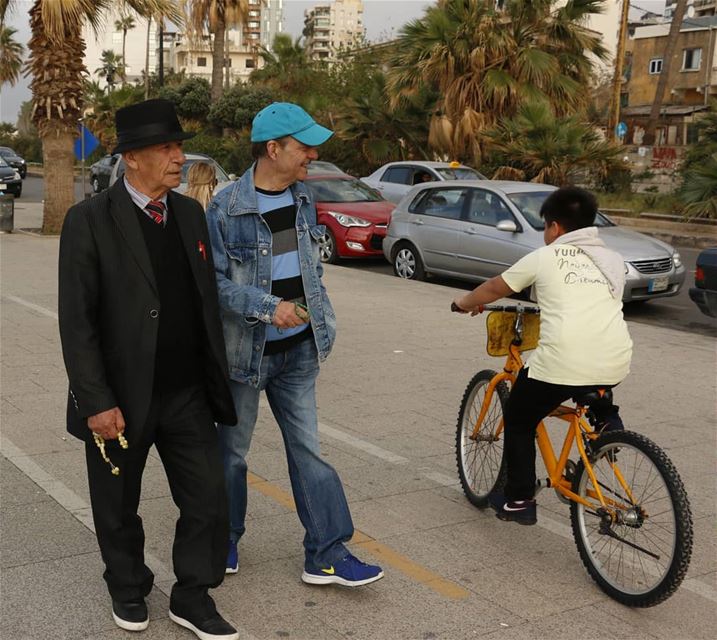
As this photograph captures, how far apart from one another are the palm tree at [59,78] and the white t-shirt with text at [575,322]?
1534 centimetres

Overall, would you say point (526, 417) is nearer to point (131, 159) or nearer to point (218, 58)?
point (131, 159)

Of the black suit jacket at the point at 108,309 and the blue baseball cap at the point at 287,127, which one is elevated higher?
the blue baseball cap at the point at 287,127

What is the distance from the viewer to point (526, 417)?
14.5 ft

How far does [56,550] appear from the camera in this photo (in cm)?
446

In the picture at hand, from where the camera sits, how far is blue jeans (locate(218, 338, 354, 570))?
13.2 feet

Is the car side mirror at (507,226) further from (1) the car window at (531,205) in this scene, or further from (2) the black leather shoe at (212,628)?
(2) the black leather shoe at (212,628)

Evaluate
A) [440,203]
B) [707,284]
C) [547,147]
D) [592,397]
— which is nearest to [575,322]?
[592,397]

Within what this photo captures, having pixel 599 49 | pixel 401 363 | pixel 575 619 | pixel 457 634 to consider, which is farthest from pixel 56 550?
pixel 599 49

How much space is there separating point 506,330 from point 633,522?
1.17 m

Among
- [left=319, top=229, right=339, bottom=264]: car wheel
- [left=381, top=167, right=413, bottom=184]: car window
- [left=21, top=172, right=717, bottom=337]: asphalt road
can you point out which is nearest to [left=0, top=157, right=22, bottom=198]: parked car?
[left=381, top=167, right=413, bottom=184]: car window

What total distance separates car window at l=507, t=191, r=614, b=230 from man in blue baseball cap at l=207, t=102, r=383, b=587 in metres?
9.45

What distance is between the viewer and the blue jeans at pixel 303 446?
13.2 feet

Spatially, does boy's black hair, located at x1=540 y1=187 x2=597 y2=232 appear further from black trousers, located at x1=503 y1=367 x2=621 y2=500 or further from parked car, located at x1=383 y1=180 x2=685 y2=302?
parked car, located at x1=383 y1=180 x2=685 y2=302

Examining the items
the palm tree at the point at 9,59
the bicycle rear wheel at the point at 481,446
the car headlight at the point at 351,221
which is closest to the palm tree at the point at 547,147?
the car headlight at the point at 351,221
